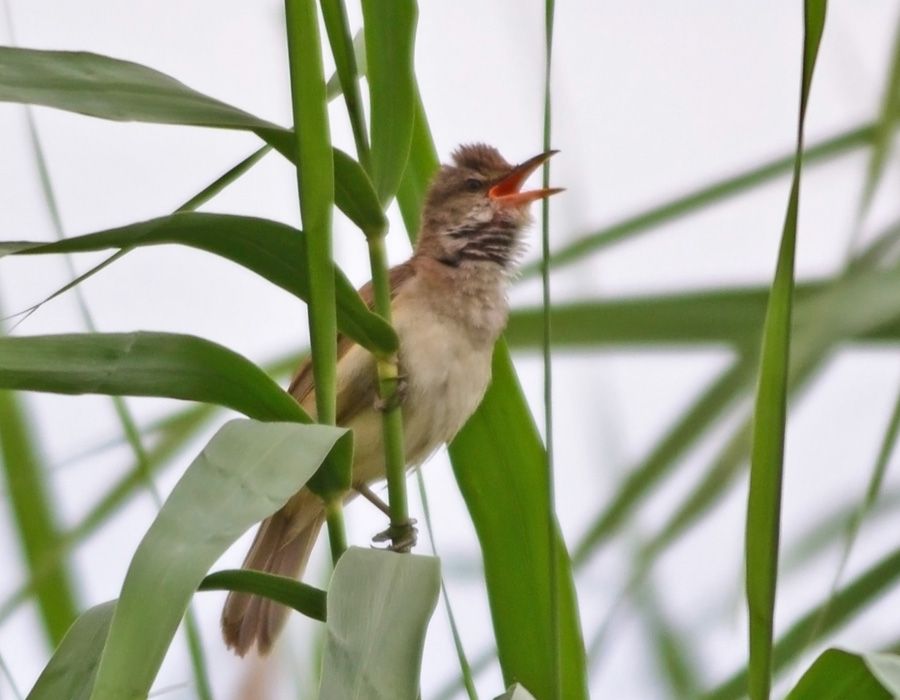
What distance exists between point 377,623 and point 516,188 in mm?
1914

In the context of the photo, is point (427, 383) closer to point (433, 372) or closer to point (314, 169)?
point (433, 372)

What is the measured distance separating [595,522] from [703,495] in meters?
0.14

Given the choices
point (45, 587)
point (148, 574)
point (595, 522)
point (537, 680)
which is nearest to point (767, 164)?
point (595, 522)

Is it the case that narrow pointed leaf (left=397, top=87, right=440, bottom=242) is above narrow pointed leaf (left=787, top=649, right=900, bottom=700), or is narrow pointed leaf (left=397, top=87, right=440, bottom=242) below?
above

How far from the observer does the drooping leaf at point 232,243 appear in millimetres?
1078

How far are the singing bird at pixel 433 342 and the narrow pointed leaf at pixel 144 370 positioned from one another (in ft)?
2.91

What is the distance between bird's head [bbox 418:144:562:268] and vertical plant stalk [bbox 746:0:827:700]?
1493 millimetres

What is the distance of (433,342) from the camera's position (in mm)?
2375

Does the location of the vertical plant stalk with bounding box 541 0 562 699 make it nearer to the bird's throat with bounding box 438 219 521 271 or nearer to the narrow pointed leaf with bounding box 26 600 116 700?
the narrow pointed leaf with bounding box 26 600 116 700

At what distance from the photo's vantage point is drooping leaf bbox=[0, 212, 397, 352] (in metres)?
1.08

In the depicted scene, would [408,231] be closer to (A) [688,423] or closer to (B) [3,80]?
(A) [688,423]

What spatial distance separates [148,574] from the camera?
87cm

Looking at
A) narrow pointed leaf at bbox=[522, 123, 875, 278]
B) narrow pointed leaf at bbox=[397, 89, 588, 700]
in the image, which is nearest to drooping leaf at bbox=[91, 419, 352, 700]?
narrow pointed leaf at bbox=[397, 89, 588, 700]

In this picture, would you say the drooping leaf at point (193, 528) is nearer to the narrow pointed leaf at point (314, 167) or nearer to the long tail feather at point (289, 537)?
the narrow pointed leaf at point (314, 167)
